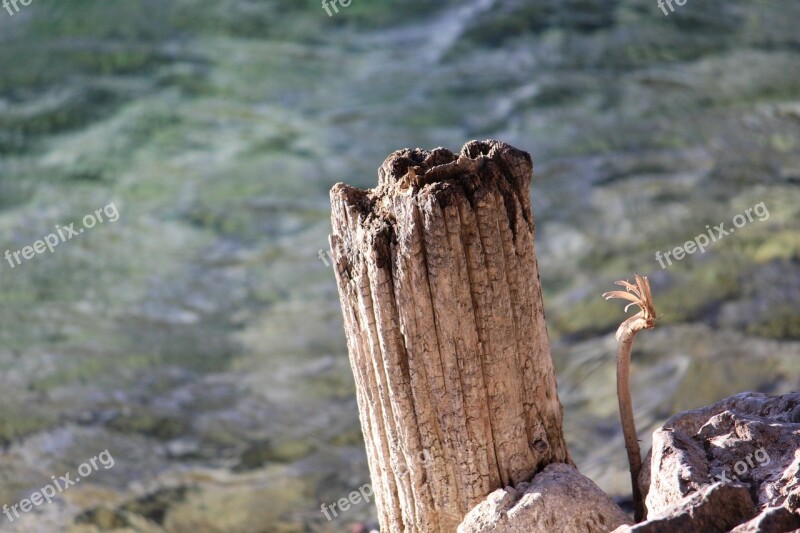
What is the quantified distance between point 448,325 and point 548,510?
1.64ft

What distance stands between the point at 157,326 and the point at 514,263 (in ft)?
18.2

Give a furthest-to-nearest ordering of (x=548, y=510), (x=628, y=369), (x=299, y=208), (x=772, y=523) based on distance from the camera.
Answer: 1. (x=299, y=208)
2. (x=628, y=369)
3. (x=548, y=510)
4. (x=772, y=523)

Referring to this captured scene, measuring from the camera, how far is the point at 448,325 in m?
2.35

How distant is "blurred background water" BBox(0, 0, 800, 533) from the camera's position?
6156 mm

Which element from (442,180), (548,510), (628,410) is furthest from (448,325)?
(628,410)

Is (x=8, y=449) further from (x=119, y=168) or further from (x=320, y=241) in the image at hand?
(x=119, y=168)

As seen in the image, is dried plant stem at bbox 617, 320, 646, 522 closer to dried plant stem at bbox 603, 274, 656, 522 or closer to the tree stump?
dried plant stem at bbox 603, 274, 656, 522

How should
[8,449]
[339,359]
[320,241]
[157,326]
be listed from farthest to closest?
[320,241]
[157,326]
[339,359]
[8,449]

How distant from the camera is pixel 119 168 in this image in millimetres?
9461

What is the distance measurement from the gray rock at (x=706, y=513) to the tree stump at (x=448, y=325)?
1.56ft

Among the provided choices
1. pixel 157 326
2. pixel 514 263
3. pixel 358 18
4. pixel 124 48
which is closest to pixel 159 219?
pixel 157 326

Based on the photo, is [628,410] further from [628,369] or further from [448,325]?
[448,325]

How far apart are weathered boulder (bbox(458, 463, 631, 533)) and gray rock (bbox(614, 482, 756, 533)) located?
8.8 inches

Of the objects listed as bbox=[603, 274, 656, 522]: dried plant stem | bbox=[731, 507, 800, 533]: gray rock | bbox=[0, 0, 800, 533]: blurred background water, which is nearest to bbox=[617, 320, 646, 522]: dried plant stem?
bbox=[603, 274, 656, 522]: dried plant stem
